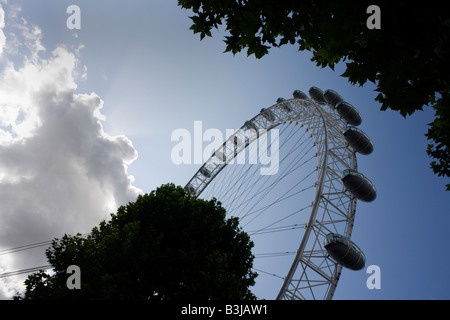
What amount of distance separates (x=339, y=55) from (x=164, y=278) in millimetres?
7283

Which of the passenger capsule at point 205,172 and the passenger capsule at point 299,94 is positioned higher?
the passenger capsule at point 299,94

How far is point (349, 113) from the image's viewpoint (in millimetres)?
22406

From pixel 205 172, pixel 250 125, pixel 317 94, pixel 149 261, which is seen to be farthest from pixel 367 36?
pixel 205 172

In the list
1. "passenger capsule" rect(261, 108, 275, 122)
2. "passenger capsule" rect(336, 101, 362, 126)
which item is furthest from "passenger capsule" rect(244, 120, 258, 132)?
"passenger capsule" rect(336, 101, 362, 126)

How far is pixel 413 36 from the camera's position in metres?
3.48

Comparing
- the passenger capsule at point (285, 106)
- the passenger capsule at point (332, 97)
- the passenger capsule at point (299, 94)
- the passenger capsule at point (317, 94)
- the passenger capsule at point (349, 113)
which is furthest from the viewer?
the passenger capsule at point (285, 106)

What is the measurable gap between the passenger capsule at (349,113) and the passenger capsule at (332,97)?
1.72 m

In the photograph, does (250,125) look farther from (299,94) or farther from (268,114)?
(299,94)

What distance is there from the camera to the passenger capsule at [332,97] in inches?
961

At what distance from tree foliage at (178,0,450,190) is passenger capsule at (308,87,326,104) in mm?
22436

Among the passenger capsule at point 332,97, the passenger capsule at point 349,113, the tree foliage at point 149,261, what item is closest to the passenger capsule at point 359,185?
the passenger capsule at point 349,113

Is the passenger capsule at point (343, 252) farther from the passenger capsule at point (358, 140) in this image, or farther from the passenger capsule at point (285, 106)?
the passenger capsule at point (285, 106)

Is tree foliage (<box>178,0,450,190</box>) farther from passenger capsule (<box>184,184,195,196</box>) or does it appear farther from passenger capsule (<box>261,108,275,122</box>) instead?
passenger capsule (<box>184,184,195,196</box>)
